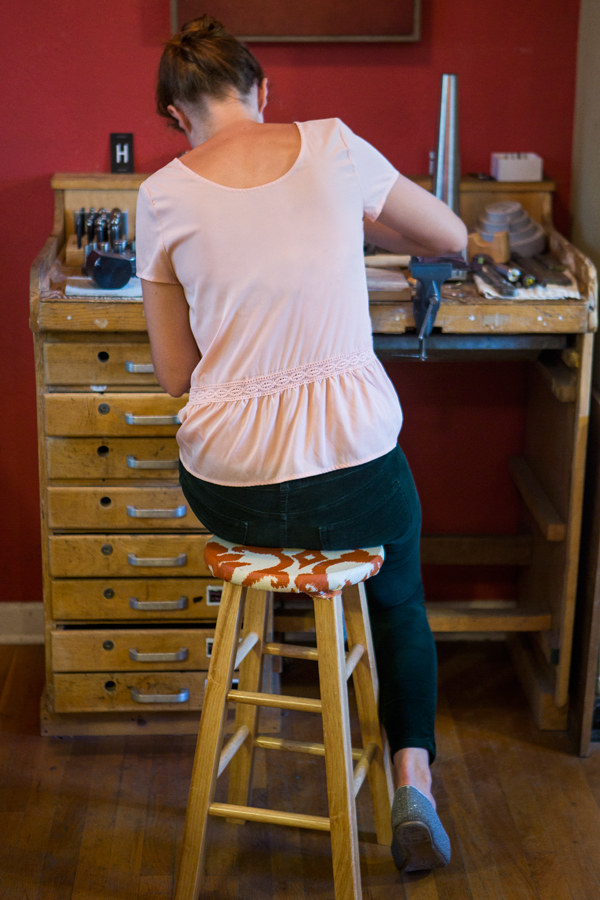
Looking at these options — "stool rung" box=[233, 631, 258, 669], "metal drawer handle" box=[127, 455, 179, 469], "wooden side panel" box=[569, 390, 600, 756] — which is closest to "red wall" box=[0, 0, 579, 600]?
"metal drawer handle" box=[127, 455, 179, 469]

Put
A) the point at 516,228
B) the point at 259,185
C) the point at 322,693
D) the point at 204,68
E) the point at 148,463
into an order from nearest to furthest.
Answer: the point at 259,185, the point at 204,68, the point at 322,693, the point at 148,463, the point at 516,228

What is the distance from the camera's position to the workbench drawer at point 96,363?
2146 millimetres

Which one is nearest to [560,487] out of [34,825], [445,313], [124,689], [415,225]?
[445,313]

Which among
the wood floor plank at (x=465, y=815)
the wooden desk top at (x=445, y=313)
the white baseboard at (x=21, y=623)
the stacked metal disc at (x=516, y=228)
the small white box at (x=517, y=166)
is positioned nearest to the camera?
the wood floor plank at (x=465, y=815)

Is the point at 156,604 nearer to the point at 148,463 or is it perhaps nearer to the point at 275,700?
the point at 148,463

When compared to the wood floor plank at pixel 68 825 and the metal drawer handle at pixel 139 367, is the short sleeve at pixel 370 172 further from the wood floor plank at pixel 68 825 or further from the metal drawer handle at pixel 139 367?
the wood floor plank at pixel 68 825

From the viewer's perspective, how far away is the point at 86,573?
227cm

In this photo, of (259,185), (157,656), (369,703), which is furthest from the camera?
(157,656)

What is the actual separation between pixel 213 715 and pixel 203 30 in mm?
1201

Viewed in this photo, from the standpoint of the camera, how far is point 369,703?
1879 mm

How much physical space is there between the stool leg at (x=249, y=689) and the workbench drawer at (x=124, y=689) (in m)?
0.29

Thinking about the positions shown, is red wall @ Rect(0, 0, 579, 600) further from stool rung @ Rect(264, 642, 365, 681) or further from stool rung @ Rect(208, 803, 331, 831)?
stool rung @ Rect(208, 803, 331, 831)

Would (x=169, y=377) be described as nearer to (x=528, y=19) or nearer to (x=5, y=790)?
(x=5, y=790)

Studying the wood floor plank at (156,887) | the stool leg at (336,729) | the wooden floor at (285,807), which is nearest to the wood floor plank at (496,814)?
the wooden floor at (285,807)
